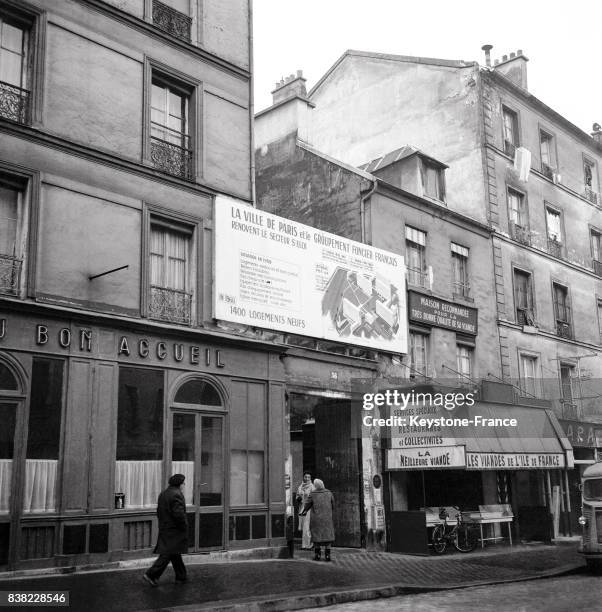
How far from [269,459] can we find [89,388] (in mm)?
4259

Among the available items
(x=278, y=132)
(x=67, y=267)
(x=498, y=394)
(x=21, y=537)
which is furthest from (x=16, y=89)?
(x=498, y=394)

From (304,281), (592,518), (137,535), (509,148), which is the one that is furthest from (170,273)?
(509,148)

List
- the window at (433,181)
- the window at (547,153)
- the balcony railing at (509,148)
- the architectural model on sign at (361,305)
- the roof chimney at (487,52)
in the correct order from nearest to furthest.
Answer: the architectural model on sign at (361,305) → the window at (433,181) → the balcony railing at (509,148) → the window at (547,153) → the roof chimney at (487,52)

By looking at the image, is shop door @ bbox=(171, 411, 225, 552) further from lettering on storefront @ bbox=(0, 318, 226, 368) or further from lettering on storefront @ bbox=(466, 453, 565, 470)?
lettering on storefront @ bbox=(466, 453, 565, 470)

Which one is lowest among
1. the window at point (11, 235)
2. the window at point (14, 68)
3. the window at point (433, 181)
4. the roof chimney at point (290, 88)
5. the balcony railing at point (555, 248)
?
the window at point (11, 235)

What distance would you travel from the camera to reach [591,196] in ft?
97.1

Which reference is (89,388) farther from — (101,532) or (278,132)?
A: (278,132)

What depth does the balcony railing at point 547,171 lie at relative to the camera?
27155 millimetres

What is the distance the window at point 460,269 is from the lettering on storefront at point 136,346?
940 centimetres

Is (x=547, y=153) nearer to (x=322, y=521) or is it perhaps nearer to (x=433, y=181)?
(x=433, y=181)

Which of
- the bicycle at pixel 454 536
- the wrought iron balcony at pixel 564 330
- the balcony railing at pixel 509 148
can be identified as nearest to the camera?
the bicycle at pixel 454 536

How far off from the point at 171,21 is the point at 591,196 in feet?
64.2

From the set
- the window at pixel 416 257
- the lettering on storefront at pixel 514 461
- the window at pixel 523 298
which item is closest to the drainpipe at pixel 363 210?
the window at pixel 416 257

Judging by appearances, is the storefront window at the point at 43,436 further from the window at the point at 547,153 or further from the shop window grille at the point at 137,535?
the window at the point at 547,153
